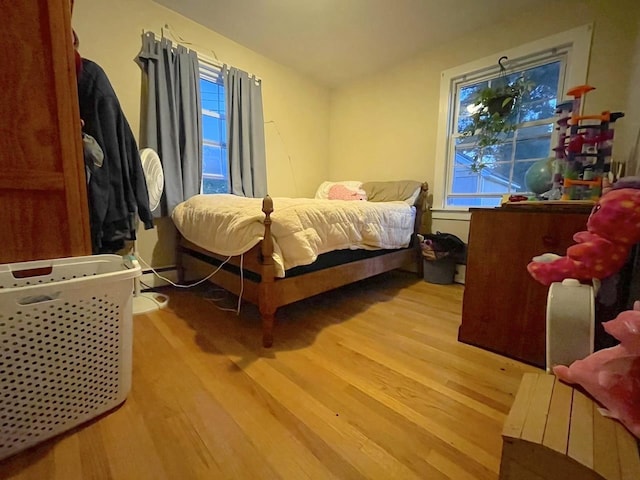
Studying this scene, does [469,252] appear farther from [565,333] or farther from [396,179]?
[396,179]

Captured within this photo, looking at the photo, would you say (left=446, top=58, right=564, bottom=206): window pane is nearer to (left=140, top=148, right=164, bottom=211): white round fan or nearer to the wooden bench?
the wooden bench

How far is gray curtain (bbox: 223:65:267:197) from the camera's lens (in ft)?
8.20

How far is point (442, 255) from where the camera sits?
2.39 meters

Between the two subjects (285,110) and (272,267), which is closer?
(272,267)

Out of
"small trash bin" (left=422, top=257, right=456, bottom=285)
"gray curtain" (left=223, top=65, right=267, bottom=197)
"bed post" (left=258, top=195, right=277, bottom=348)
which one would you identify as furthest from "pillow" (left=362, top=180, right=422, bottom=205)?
"bed post" (left=258, top=195, right=277, bottom=348)

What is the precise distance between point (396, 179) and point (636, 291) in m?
2.24

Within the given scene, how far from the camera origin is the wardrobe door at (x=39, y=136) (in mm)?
839

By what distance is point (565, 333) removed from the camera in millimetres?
757

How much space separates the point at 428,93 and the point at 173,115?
91.2 inches

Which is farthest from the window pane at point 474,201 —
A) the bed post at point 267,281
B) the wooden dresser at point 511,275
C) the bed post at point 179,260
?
the bed post at point 179,260

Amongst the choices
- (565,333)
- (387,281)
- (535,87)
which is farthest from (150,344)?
(535,87)

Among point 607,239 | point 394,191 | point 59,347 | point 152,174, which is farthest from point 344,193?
point 59,347

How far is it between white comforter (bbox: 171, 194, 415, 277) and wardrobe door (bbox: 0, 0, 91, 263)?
24.7 inches

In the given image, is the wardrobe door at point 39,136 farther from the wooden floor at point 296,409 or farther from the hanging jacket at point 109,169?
the wooden floor at point 296,409
